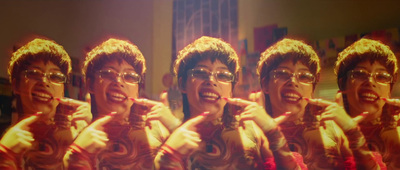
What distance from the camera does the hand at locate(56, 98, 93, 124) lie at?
227 centimetres

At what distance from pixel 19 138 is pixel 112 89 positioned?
69cm

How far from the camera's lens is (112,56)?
89.6 inches

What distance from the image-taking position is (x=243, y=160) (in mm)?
2240

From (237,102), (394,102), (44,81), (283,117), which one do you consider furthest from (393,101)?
(44,81)

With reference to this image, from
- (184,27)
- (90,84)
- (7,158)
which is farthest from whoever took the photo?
(184,27)

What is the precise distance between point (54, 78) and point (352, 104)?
2.10m

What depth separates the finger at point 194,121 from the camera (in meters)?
2.26

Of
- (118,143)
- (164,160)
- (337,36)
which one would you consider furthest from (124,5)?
(337,36)

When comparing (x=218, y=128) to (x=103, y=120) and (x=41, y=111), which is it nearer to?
(x=103, y=120)

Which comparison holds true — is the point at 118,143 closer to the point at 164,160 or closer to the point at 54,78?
the point at 164,160

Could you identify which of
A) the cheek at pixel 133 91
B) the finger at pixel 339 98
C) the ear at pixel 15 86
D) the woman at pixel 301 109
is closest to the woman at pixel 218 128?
the woman at pixel 301 109

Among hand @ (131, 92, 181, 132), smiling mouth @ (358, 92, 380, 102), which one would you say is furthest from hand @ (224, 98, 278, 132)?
smiling mouth @ (358, 92, 380, 102)

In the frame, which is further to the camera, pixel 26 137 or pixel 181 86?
pixel 181 86

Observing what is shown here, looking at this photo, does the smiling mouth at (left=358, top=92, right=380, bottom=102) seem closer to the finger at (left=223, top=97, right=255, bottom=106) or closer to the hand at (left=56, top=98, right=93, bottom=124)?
the finger at (left=223, top=97, right=255, bottom=106)
